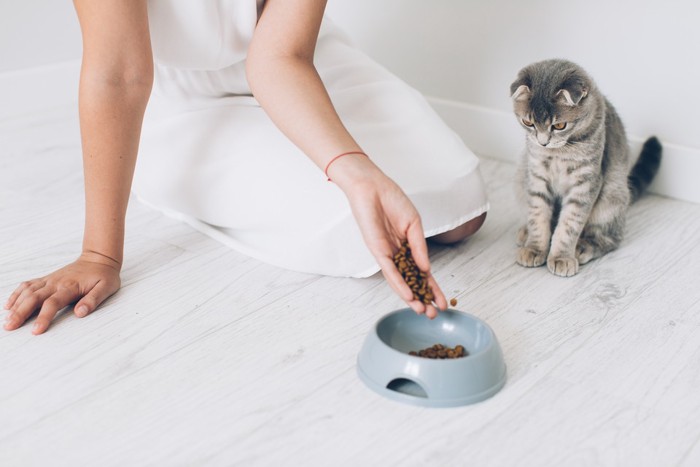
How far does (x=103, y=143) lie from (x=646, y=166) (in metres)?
1.32

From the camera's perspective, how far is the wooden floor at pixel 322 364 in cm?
114

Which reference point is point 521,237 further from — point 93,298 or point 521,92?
point 93,298

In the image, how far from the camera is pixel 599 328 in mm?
1448

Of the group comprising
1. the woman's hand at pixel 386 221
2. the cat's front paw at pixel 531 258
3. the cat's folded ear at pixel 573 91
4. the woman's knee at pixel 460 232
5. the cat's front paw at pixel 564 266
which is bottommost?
the woman's knee at pixel 460 232

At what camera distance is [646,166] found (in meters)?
2.01

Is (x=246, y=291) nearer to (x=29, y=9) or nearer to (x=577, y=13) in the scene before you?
(x=577, y=13)

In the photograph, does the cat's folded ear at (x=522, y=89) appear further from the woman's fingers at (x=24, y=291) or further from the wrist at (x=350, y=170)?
the woman's fingers at (x=24, y=291)

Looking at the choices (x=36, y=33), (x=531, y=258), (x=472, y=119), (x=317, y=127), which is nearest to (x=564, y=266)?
(x=531, y=258)

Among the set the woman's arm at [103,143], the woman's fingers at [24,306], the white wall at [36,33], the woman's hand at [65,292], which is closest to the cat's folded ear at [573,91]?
the woman's arm at [103,143]

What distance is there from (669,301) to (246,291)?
0.83 m

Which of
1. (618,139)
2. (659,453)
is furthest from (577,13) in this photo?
(659,453)

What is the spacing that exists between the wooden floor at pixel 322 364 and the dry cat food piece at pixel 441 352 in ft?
0.28

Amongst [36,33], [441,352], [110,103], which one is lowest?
[36,33]

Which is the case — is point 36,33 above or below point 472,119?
below
